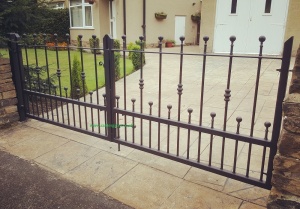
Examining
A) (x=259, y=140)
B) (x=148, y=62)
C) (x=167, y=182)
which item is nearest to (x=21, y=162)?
(x=167, y=182)

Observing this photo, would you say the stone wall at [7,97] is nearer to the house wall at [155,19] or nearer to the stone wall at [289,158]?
the stone wall at [289,158]

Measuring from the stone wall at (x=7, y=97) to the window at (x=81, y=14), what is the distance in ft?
41.2

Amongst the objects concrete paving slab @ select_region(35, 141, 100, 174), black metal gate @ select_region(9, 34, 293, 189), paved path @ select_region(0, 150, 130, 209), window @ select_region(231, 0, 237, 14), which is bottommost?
paved path @ select_region(0, 150, 130, 209)

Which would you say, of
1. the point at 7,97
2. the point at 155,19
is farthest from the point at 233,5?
the point at 7,97

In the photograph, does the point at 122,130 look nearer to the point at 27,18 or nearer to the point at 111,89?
the point at 111,89

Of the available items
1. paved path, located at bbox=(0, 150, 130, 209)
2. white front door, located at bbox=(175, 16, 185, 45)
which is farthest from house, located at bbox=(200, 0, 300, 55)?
paved path, located at bbox=(0, 150, 130, 209)

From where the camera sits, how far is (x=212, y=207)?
2.26 m

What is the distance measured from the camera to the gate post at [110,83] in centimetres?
309

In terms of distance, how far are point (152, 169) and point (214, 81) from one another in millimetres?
4767

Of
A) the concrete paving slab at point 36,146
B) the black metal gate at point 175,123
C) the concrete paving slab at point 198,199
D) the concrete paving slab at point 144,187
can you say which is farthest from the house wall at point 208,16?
the concrete paving slab at point 198,199

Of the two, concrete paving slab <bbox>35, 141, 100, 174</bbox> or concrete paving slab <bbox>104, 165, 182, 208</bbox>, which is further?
concrete paving slab <bbox>35, 141, 100, 174</bbox>

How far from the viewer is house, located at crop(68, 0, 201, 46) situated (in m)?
14.9

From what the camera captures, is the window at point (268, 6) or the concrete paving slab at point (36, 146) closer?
the concrete paving slab at point (36, 146)

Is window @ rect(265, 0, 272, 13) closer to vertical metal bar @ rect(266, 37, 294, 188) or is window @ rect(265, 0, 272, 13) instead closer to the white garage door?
the white garage door
